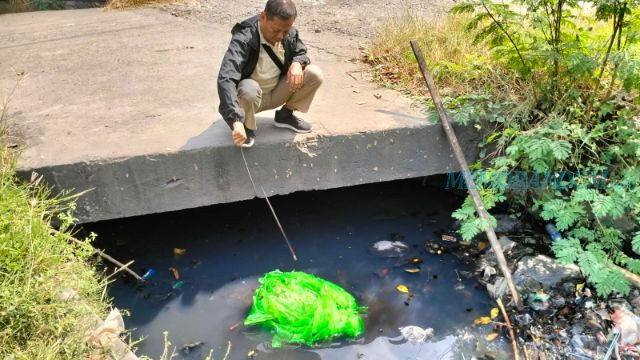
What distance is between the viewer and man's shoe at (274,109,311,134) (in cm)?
334

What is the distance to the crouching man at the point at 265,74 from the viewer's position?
2.89 meters

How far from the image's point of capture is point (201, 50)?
507 cm

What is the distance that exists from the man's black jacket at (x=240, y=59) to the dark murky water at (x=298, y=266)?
47.2 inches

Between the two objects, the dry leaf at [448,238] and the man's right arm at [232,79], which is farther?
the dry leaf at [448,238]

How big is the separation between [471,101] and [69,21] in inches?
207

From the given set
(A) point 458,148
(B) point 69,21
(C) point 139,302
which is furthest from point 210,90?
(B) point 69,21

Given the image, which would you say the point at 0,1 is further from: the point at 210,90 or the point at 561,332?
the point at 561,332

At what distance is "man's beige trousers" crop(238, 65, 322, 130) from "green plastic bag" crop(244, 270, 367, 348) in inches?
42.0

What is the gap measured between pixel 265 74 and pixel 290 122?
1.21 ft

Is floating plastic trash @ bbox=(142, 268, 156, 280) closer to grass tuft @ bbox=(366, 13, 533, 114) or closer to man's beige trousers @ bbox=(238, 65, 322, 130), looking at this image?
man's beige trousers @ bbox=(238, 65, 322, 130)

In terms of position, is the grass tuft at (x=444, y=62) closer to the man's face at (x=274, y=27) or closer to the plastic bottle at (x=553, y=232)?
the plastic bottle at (x=553, y=232)

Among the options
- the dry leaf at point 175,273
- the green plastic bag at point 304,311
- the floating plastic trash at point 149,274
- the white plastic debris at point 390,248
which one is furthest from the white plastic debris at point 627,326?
the floating plastic trash at point 149,274

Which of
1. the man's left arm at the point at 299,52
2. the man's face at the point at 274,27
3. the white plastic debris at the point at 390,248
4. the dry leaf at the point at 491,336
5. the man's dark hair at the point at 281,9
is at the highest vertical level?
the man's dark hair at the point at 281,9

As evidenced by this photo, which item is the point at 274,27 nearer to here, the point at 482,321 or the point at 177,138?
the point at 177,138
